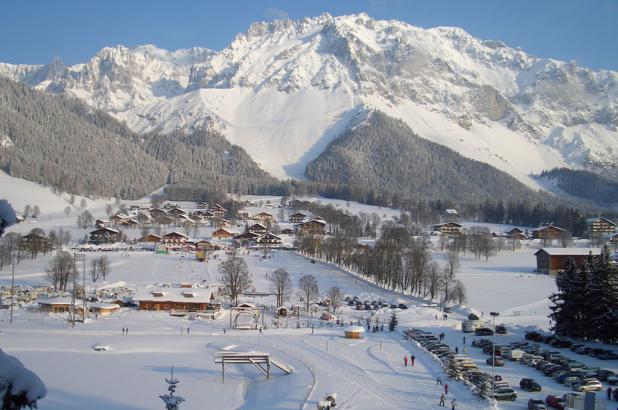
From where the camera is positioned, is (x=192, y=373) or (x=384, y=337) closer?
(x=192, y=373)

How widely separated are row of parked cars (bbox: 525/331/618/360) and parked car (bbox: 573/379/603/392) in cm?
624

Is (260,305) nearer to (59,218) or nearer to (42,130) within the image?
(59,218)

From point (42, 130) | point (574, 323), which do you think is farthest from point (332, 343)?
point (42, 130)

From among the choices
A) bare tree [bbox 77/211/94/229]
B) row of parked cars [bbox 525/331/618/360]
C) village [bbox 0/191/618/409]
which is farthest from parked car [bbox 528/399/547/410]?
bare tree [bbox 77/211/94/229]

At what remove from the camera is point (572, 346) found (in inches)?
1250

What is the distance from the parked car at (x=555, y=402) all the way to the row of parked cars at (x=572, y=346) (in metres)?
9.48

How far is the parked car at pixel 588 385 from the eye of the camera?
925 inches

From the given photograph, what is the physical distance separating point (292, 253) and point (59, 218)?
199ft

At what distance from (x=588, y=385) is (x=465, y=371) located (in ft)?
15.4

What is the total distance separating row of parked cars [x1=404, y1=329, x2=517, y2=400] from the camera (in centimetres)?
2253

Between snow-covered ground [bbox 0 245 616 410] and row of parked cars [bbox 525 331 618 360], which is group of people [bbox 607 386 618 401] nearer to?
snow-covered ground [bbox 0 245 616 410]

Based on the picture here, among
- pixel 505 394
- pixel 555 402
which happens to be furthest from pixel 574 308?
pixel 555 402

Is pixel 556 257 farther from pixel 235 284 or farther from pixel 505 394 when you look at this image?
pixel 505 394

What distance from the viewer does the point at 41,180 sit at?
15088cm
